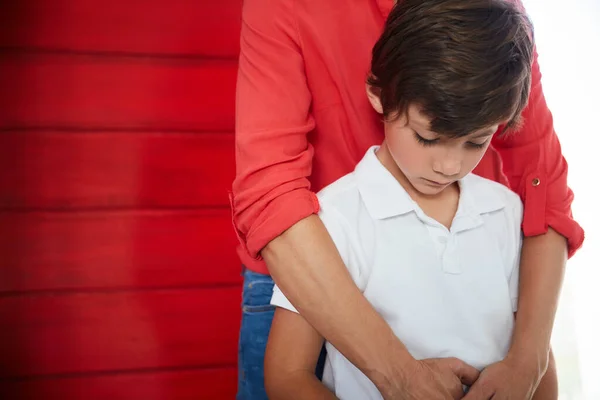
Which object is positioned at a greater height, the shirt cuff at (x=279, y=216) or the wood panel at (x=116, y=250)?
the shirt cuff at (x=279, y=216)

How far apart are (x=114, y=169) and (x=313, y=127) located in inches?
31.6

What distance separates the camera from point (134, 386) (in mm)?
1865

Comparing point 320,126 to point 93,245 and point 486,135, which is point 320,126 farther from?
point 93,245

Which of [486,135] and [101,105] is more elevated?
[486,135]

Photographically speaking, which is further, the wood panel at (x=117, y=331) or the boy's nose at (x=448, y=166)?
the wood panel at (x=117, y=331)

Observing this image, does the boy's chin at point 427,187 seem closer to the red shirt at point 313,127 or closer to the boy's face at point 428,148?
the boy's face at point 428,148

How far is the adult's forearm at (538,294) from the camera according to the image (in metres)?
1.22

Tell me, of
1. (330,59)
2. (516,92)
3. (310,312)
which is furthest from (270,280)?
(516,92)

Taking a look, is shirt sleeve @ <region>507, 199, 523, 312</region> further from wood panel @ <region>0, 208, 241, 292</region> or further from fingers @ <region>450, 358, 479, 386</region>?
wood panel @ <region>0, 208, 241, 292</region>

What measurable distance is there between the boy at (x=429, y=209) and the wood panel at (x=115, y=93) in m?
0.71

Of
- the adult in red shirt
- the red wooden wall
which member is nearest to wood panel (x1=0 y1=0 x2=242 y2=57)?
the red wooden wall

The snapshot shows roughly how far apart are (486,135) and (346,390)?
57 cm

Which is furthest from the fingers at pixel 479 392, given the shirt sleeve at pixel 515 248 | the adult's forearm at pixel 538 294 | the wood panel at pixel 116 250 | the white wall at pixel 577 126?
the white wall at pixel 577 126

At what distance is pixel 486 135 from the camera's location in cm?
115
